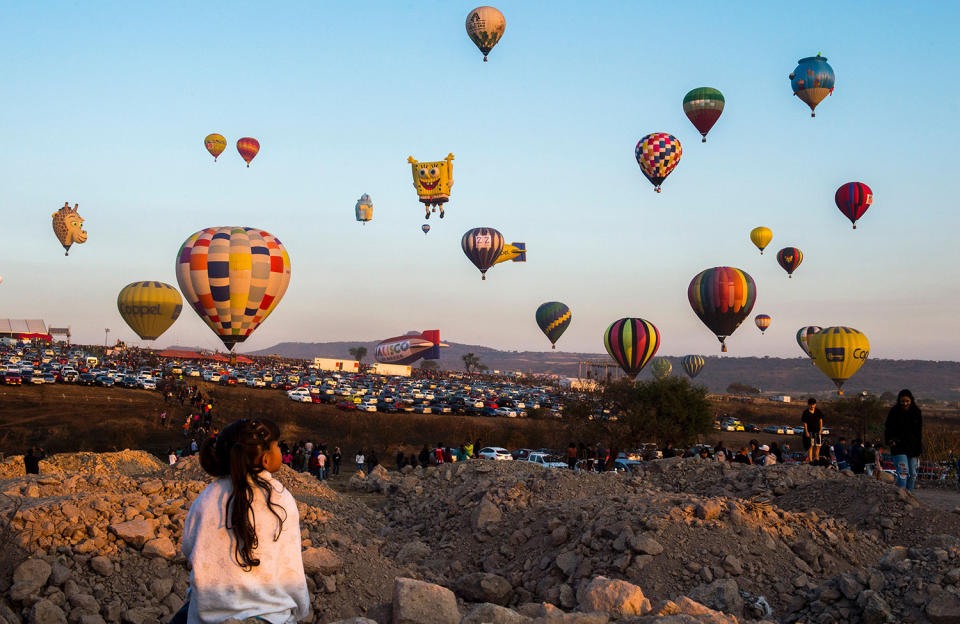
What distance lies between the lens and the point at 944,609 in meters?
7.17

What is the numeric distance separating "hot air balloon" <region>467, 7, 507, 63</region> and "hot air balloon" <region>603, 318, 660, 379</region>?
19.4 m

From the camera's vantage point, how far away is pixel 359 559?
10.0 meters

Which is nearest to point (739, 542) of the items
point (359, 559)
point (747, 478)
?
point (359, 559)

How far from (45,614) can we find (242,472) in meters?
5.20

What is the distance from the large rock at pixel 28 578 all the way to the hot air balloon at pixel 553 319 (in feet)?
221

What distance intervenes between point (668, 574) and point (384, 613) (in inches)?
201

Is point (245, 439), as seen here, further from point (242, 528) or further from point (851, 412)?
point (851, 412)

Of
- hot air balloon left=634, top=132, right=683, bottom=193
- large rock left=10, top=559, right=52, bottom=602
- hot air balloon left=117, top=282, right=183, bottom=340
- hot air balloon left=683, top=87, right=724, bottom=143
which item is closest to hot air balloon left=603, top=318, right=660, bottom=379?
hot air balloon left=634, top=132, right=683, bottom=193

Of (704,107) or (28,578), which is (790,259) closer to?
(704,107)

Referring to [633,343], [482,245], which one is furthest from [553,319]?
[633,343]

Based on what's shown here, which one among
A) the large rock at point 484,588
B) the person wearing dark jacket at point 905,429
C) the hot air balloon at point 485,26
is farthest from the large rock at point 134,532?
the hot air balloon at point 485,26

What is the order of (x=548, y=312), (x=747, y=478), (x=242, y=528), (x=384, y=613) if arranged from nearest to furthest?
(x=242, y=528) < (x=384, y=613) < (x=747, y=478) < (x=548, y=312)

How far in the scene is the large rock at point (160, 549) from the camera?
854 cm

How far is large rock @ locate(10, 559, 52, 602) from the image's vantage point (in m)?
7.41
